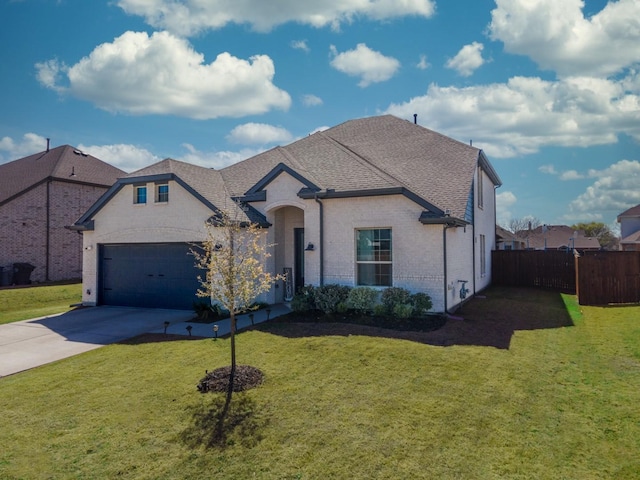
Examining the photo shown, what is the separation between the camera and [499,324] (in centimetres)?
1090

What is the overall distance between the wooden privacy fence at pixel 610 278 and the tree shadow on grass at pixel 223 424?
44.5ft

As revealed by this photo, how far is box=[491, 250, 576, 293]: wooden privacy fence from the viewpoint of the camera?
62.2 feet

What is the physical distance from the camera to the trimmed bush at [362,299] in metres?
11.8

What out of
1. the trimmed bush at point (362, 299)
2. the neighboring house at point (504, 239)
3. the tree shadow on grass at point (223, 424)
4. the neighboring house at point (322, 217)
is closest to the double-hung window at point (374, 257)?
the neighboring house at point (322, 217)

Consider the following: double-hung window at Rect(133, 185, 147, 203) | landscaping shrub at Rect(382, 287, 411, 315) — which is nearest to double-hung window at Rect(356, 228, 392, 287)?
landscaping shrub at Rect(382, 287, 411, 315)

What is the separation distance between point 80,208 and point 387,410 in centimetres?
2487

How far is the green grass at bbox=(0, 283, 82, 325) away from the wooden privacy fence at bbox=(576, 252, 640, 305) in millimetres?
19170

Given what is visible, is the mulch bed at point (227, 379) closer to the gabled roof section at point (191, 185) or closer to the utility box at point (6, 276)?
the gabled roof section at point (191, 185)

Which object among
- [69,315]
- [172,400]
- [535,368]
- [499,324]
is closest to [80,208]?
[69,315]

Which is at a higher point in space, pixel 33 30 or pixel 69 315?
pixel 33 30

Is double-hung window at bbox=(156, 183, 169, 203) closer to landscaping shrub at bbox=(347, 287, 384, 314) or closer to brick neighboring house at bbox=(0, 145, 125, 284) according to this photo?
landscaping shrub at bbox=(347, 287, 384, 314)

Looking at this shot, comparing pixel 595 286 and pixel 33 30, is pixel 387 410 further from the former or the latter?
pixel 33 30

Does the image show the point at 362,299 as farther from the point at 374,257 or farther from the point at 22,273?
the point at 22,273

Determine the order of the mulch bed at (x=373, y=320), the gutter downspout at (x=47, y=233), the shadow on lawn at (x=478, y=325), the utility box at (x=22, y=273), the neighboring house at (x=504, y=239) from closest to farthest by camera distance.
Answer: the shadow on lawn at (x=478, y=325), the mulch bed at (x=373, y=320), the utility box at (x=22, y=273), the gutter downspout at (x=47, y=233), the neighboring house at (x=504, y=239)
